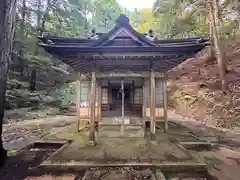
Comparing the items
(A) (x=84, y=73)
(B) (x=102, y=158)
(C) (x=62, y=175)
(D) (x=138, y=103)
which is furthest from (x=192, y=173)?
(A) (x=84, y=73)

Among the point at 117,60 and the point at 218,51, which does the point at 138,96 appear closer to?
the point at 117,60

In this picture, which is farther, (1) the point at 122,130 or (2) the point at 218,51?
(2) the point at 218,51

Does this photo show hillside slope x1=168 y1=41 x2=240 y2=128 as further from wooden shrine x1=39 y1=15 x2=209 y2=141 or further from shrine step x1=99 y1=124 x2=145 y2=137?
shrine step x1=99 y1=124 x2=145 y2=137

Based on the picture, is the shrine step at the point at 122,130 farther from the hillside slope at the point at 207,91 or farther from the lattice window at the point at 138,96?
the hillside slope at the point at 207,91

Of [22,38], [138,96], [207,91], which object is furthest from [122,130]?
[22,38]

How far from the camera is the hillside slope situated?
956 centimetres

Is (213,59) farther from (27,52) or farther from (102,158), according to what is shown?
(27,52)

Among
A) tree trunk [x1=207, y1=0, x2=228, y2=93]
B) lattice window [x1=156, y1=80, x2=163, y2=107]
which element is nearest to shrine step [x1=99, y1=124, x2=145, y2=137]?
lattice window [x1=156, y1=80, x2=163, y2=107]

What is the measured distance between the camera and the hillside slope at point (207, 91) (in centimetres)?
956

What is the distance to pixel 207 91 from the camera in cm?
1215

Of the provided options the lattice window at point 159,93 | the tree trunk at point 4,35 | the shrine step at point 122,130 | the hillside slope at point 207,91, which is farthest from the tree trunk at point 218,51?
the tree trunk at point 4,35

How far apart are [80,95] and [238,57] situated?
1371cm

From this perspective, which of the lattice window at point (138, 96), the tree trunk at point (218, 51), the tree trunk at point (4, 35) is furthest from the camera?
the tree trunk at point (218, 51)

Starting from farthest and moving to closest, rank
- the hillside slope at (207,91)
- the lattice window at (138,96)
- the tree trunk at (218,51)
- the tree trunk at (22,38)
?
1. the tree trunk at (22,38)
2. the tree trunk at (218,51)
3. the hillside slope at (207,91)
4. the lattice window at (138,96)
